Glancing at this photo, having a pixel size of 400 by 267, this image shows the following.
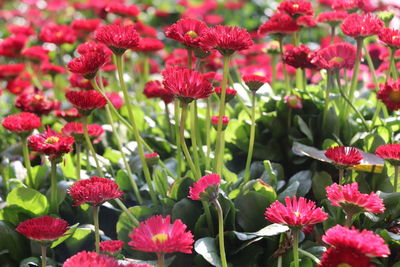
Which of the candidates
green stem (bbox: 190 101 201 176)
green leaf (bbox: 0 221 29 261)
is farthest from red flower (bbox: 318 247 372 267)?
green leaf (bbox: 0 221 29 261)

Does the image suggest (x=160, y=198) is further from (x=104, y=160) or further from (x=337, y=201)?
(x=337, y=201)

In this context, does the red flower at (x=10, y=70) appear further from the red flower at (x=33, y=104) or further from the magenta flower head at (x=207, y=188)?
the magenta flower head at (x=207, y=188)

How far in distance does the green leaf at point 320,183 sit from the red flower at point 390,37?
0.37m

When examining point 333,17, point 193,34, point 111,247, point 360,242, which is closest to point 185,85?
point 193,34

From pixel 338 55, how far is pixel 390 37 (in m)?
0.17

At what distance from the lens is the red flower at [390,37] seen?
1.46 meters

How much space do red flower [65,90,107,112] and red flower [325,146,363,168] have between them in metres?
0.54

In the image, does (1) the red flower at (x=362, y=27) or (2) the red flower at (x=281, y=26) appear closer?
(1) the red flower at (x=362, y=27)

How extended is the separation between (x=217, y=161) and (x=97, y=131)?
40 cm

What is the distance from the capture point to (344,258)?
3.11 feet

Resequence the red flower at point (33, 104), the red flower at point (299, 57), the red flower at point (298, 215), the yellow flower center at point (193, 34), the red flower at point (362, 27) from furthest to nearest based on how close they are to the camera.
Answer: the red flower at point (33, 104)
the red flower at point (299, 57)
the red flower at point (362, 27)
the yellow flower center at point (193, 34)
the red flower at point (298, 215)

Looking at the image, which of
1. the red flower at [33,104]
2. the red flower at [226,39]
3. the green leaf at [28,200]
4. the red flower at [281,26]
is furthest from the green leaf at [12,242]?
the red flower at [281,26]

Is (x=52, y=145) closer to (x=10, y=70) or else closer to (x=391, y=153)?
(x=391, y=153)

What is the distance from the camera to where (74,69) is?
128 centimetres
